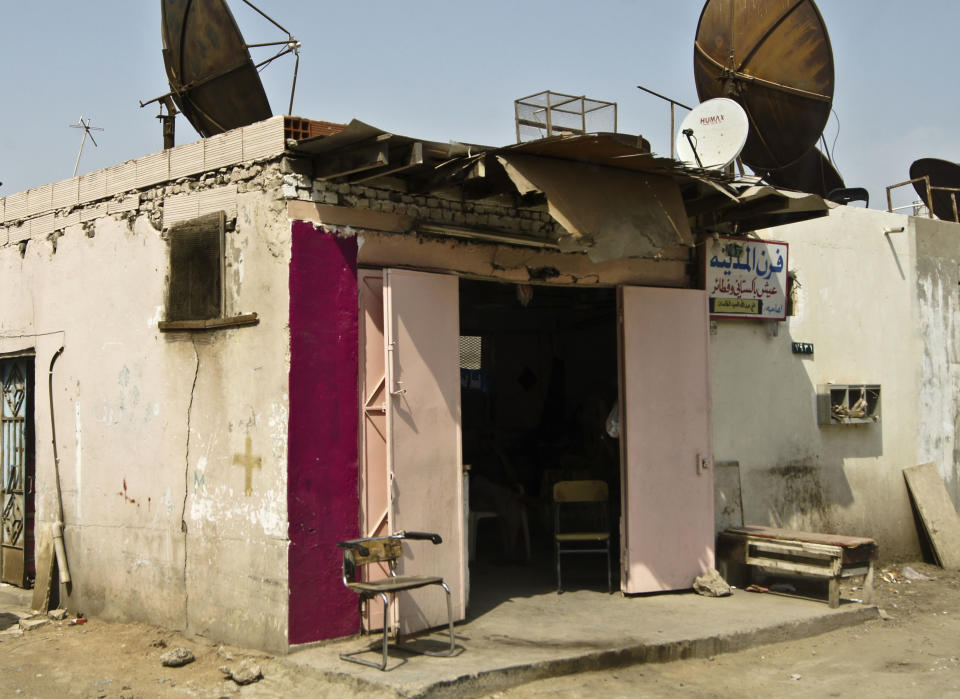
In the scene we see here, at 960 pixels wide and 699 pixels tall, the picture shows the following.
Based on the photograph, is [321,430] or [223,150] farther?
[223,150]

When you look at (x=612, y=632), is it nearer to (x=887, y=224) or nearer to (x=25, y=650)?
(x=25, y=650)

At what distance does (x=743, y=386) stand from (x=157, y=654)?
5382 mm

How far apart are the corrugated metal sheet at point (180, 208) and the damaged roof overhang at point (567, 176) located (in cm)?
105

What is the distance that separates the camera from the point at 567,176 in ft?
20.0

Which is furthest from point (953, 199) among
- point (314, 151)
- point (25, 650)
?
point (25, 650)

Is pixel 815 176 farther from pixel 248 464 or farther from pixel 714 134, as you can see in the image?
pixel 248 464

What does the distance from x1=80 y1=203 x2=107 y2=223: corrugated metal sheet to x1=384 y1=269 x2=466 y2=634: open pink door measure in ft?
8.76

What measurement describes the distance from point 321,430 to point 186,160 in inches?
88.5

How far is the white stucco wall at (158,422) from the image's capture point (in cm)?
598

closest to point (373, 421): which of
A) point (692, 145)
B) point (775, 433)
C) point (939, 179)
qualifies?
point (692, 145)

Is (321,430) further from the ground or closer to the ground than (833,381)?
closer to the ground

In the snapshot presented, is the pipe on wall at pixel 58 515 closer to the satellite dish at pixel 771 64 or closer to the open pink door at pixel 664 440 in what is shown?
the open pink door at pixel 664 440

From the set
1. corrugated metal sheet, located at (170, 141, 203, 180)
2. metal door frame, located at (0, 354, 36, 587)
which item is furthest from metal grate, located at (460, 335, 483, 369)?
corrugated metal sheet, located at (170, 141, 203, 180)

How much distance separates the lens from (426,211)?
6617 millimetres
